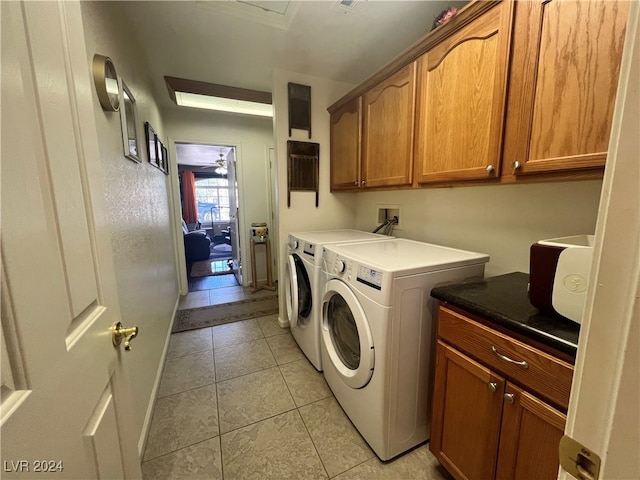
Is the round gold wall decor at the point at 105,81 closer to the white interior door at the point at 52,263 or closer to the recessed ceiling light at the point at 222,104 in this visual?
the white interior door at the point at 52,263

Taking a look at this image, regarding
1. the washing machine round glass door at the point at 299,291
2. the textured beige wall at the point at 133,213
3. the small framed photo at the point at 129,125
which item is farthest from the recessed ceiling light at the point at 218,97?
the washing machine round glass door at the point at 299,291

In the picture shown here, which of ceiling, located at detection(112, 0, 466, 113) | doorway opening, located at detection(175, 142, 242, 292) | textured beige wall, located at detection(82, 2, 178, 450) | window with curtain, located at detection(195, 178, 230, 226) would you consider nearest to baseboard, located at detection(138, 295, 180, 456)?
textured beige wall, located at detection(82, 2, 178, 450)

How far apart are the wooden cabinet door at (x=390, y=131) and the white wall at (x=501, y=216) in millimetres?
318

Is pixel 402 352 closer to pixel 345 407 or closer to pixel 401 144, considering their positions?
pixel 345 407

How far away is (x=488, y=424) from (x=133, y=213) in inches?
75.6

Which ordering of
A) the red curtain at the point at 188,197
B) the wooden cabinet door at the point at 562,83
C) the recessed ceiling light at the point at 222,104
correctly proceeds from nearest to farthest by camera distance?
the wooden cabinet door at the point at 562,83 < the recessed ceiling light at the point at 222,104 < the red curtain at the point at 188,197

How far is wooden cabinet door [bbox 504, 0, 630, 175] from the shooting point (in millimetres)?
788

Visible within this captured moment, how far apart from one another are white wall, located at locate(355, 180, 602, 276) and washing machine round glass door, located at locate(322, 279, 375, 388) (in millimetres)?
832

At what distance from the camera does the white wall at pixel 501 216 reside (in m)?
Answer: 1.13

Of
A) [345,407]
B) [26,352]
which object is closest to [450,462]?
[345,407]

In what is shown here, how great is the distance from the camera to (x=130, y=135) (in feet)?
4.75

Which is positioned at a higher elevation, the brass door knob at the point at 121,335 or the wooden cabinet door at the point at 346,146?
the wooden cabinet door at the point at 346,146

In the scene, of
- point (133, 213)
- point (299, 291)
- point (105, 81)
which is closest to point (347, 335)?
point (299, 291)

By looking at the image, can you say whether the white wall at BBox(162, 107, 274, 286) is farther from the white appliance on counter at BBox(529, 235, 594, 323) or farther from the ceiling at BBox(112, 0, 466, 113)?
the white appliance on counter at BBox(529, 235, 594, 323)
